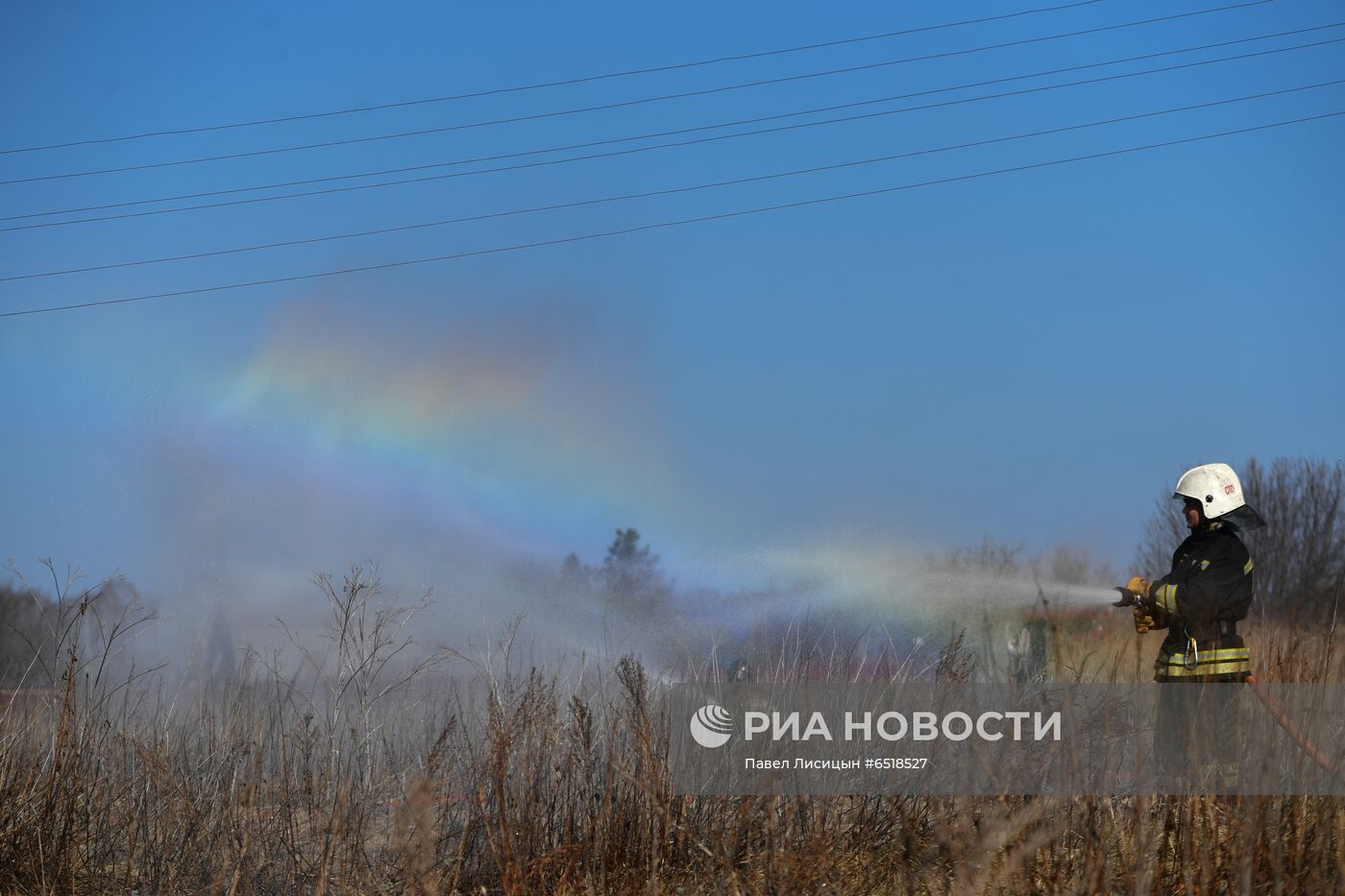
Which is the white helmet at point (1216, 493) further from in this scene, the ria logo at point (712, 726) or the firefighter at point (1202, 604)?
the ria logo at point (712, 726)

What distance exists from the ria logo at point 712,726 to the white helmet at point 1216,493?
3569mm

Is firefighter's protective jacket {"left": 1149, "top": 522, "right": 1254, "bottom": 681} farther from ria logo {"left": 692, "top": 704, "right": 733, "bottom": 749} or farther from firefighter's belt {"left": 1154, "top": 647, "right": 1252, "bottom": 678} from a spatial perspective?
ria logo {"left": 692, "top": 704, "right": 733, "bottom": 749}

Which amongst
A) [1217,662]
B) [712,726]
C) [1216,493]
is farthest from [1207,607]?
[712,726]

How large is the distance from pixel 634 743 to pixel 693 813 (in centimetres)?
65

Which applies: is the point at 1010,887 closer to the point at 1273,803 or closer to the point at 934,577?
the point at 1273,803

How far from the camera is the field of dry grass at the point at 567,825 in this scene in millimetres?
5316

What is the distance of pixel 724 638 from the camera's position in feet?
27.1

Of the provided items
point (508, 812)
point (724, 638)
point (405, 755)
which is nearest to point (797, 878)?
point (508, 812)

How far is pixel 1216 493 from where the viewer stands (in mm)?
7789

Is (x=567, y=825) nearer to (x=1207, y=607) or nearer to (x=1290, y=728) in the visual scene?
(x=1290, y=728)

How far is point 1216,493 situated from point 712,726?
392 centimetres

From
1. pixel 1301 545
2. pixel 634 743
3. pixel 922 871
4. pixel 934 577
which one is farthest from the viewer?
pixel 1301 545

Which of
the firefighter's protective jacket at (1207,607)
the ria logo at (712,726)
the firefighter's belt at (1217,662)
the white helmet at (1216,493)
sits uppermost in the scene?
the white helmet at (1216,493)

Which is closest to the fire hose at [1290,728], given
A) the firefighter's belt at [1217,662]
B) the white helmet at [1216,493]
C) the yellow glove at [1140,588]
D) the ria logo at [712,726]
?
the firefighter's belt at [1217,662]
